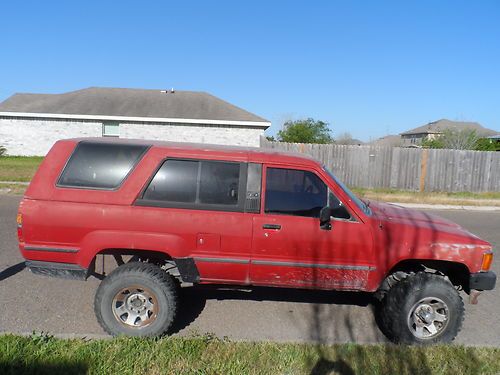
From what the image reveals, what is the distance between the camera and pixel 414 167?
17.5m

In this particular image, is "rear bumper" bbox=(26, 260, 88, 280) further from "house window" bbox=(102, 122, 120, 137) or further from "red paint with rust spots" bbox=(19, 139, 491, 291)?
"house window" bbox=(102, 122, 120, 137)

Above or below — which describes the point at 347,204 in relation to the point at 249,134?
below

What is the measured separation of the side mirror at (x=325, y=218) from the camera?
366 centimetres

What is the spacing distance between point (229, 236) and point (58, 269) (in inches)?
65.8

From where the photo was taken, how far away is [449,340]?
3.80 metres

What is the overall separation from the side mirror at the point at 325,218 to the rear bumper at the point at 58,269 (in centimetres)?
229

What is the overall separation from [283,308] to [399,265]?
4.64 feet

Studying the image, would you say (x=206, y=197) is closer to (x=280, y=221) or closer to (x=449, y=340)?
(x=280, y=221)

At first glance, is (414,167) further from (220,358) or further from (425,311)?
(220,358)

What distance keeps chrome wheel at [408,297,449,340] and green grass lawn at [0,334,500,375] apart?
0.78ft

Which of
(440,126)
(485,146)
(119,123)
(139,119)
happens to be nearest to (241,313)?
(139,119)

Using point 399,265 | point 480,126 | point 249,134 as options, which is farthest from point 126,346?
point 480,126

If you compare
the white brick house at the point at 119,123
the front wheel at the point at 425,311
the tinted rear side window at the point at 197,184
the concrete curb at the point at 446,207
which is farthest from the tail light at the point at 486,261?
the white brick house at the point at 119,123

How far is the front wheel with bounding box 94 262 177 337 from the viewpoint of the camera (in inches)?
142
